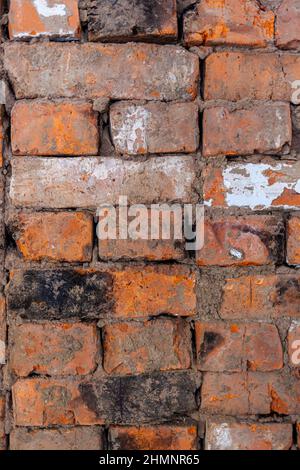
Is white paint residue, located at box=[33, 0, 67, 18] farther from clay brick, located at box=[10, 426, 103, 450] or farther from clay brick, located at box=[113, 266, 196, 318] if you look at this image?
clay brick, located at box=[10, 426, 103, 450]

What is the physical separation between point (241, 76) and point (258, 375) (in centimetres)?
58

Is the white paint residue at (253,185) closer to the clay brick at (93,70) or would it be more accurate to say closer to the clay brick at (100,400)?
the clay brick at (93,70)

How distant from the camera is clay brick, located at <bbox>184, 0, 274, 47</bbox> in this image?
1002 mm

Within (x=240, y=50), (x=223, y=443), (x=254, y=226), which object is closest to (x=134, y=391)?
(x=223, y=443)

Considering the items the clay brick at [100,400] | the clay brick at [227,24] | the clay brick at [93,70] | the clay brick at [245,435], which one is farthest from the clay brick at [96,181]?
the clay brick at [245,435]

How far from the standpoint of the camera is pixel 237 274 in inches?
40.0

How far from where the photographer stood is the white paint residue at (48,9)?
986mm

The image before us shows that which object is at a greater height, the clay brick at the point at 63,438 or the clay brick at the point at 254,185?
the clay brick at the point at 254,185

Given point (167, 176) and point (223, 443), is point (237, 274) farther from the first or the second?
point (223, 443)

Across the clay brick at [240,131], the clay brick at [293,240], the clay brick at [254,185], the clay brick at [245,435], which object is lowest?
the clay brick at [245,435]

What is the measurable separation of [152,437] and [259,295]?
35 centimetres

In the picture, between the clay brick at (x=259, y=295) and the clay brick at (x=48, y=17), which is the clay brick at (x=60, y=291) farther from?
the clay brick at (x=48, y=17)

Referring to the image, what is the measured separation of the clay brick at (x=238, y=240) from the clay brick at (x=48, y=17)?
0.45 m

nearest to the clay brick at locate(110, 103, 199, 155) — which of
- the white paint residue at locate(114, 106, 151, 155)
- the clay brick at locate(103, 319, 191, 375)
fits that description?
the white paint residue at locate(114, 106, 151, 155)
